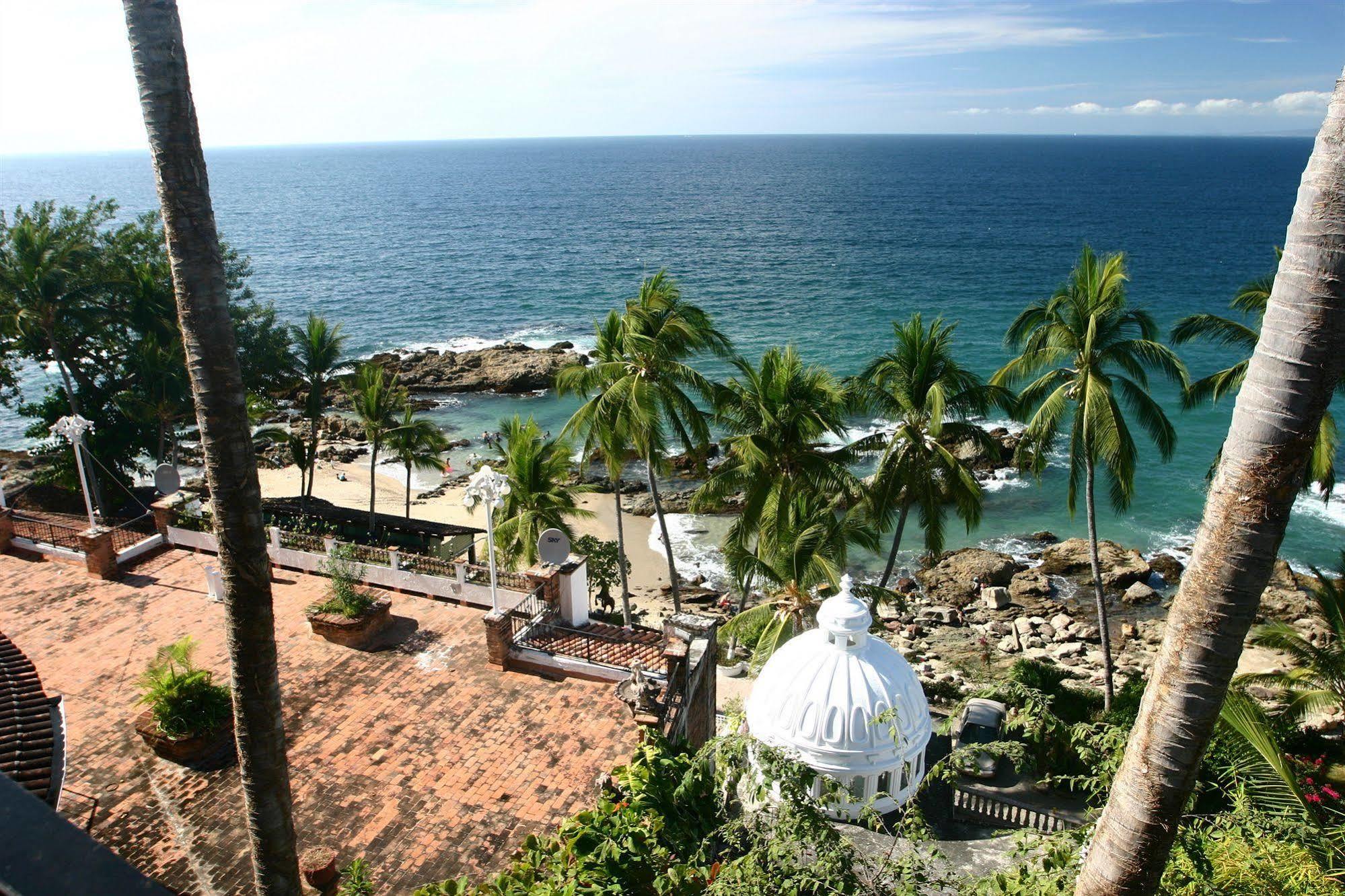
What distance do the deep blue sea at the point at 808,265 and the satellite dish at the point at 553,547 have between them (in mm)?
19725

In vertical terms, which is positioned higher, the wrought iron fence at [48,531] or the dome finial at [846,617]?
the dome finial at [846,617]

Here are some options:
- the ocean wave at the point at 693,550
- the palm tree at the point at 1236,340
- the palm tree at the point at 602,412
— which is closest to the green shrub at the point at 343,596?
the palm tree at the point at 602,412

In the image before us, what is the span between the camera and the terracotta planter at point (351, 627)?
1617cm

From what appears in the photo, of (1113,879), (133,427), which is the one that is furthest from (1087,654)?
(133,427)

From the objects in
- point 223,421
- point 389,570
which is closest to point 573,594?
point 389,570

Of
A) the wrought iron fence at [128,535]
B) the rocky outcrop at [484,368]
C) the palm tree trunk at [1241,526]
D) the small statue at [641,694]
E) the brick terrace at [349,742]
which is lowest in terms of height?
the rocky outcrop at [484,368]

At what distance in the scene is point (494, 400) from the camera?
53.8m

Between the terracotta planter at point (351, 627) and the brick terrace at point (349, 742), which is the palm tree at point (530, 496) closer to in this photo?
the brick terrace at point (349, 742)

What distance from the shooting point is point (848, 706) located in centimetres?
1351

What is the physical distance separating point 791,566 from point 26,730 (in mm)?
13343

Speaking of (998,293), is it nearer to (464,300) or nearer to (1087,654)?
(464,300)

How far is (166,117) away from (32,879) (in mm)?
5037

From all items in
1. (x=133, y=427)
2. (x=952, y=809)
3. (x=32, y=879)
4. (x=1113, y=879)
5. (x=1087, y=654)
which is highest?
(x=32, y=879)

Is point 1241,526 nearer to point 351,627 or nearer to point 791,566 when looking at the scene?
point 791,566
